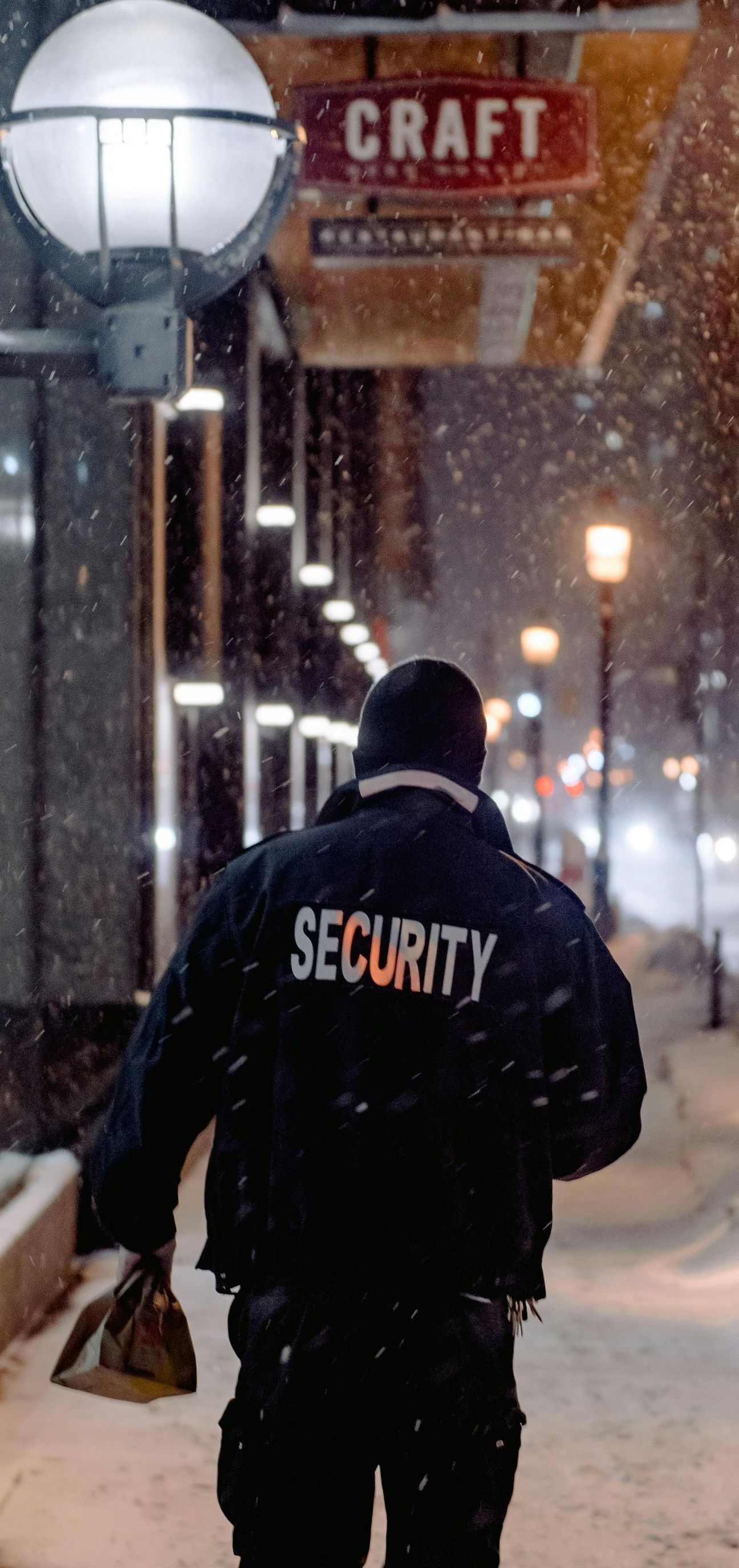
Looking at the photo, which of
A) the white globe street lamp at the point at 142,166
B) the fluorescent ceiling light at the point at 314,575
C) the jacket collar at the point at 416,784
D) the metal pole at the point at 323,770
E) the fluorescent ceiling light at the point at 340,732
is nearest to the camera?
the jacket collar at the point at 416,784

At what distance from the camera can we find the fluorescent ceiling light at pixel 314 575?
2297cm

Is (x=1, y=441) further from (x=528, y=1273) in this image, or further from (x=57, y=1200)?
(x=528, y=1273)

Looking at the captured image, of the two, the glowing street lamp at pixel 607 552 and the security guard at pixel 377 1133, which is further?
the glowing street lamp at pixel 607 552

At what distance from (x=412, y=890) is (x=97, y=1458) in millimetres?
2924

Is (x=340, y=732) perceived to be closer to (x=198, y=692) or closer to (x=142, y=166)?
(x=198, y=692)

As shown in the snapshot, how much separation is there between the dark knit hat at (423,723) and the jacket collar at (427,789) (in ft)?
0.08

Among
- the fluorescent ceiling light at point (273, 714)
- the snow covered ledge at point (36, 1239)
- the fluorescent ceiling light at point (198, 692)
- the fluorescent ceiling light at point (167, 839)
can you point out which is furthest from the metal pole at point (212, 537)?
the snow covered ledge at point (36, 1239)

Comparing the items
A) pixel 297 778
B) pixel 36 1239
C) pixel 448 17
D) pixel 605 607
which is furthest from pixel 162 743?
pixel 297 778

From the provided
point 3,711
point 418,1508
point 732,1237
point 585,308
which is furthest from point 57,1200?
point 585,308

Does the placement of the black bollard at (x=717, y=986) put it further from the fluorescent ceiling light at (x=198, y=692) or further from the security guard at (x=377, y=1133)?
the security guard at (x=377, y=1133)

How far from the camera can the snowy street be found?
4180 mm

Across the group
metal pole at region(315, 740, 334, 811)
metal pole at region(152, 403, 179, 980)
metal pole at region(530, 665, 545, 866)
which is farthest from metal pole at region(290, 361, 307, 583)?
metal pole at region(315, 740, 334, 811)

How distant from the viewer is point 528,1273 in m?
2.57

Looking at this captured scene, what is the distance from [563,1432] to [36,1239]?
6.85ft
